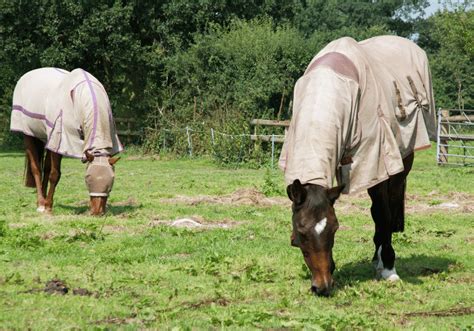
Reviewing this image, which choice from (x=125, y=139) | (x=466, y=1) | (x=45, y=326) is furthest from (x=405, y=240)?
(x=466, y=1)

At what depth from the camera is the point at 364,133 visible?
673 centimetres

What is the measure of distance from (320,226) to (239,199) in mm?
7404

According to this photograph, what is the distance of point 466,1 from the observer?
42.8 metres

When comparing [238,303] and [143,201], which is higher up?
[238,303]

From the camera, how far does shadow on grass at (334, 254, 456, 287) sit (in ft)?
24.3

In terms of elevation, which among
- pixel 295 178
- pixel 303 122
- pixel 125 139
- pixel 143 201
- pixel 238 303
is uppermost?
pixel 303 122

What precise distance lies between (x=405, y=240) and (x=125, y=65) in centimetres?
2174

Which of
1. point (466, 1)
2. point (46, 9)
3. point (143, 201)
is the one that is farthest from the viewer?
point (466, 1)

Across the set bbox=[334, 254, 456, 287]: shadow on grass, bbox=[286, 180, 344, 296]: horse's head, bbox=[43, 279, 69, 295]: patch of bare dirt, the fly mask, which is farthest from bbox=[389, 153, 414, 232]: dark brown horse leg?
the fly mask

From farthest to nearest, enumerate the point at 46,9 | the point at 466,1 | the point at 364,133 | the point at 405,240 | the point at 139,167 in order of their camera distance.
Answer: the point at 466,1, the point at 46,9, the point at 139,167, the point at 405,240, the point at 364,133

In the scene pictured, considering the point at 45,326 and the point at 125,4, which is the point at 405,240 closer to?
the point at 45,326

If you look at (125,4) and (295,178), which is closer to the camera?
(295,178)

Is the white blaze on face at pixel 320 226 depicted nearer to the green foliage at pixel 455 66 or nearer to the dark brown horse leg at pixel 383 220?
the dark brown horse leg at pixel 383 220

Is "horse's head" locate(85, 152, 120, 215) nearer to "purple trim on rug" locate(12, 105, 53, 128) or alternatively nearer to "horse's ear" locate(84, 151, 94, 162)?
"horse's ear" locate(84, 151, 94, 162)
